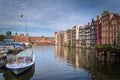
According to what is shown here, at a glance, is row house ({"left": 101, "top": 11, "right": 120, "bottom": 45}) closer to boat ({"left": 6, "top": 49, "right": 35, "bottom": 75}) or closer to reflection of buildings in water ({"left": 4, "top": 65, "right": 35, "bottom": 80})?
boat ({"left": 6, "top": 49, "right": 35, "bottom": 75})

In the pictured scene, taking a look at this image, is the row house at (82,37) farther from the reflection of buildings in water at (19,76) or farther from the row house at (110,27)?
the reflection of buildings in water at (19,76)

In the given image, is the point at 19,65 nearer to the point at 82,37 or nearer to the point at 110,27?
the point at 110,27

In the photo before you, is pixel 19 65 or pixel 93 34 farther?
pixel 93 34

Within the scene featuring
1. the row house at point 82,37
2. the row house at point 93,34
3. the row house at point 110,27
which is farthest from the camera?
the row house at point 82,37

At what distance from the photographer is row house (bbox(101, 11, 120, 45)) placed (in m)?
101

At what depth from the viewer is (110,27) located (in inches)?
4195

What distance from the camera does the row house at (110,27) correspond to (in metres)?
101

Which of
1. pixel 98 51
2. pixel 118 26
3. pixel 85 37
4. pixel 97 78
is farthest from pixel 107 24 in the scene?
pixel 97 78

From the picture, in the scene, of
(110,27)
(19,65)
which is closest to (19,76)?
(19,65)

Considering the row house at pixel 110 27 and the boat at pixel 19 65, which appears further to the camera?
the row house at pixel 110 27

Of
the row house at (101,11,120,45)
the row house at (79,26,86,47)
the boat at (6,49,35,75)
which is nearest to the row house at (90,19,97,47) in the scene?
the row house at (79,26,86,47)

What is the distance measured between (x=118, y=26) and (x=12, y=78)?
7414cm

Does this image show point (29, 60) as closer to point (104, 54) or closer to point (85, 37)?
point (104, 54)

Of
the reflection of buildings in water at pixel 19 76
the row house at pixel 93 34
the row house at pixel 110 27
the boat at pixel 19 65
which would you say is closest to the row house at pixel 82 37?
the row house at pixel 93 34
